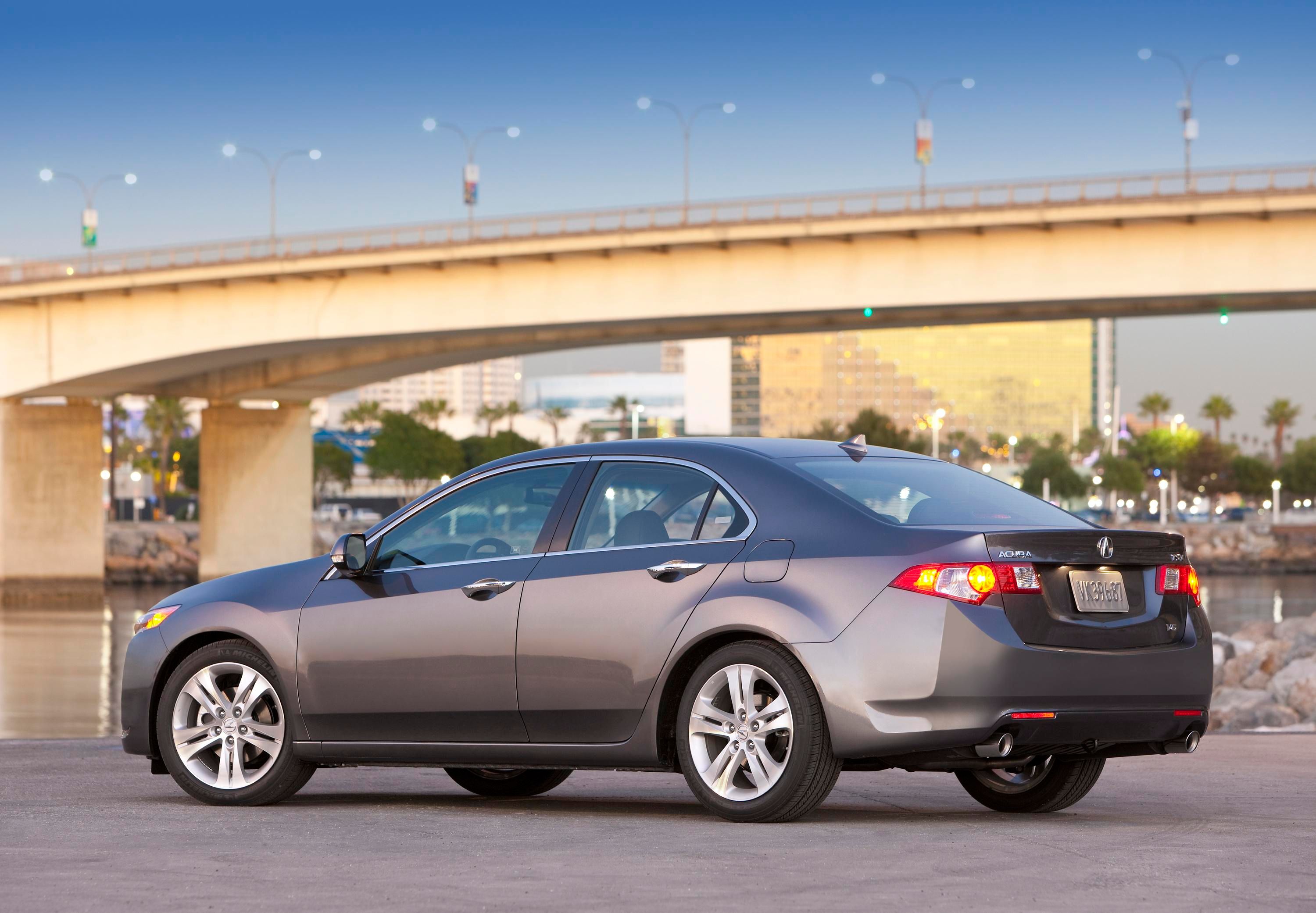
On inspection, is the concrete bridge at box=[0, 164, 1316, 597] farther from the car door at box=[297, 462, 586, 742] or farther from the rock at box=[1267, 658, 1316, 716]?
the car door at box=[297, 462, 586, 742]

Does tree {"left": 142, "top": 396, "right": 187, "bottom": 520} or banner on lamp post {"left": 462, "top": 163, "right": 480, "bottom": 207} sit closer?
banner on lamp post {"left": 462, "top": 163, "right": 480, "bottom": 207}

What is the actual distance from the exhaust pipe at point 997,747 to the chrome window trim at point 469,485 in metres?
1.98

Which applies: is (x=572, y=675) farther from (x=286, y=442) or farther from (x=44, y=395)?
(x=286, y=442)

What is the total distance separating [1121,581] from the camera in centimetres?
680

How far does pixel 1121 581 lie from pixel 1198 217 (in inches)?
1350

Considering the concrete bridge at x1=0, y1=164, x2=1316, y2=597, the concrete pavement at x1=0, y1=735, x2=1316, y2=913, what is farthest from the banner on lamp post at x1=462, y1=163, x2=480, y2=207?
→ the concrete pavement at x1=0, y1=735, x2=1316, y2=913

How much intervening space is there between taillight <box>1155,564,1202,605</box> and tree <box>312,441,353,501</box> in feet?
403

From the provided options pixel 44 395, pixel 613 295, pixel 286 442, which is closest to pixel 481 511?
pixel 613 295

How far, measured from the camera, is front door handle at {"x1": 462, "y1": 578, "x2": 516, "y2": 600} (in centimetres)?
734

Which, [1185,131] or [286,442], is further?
[286,442]

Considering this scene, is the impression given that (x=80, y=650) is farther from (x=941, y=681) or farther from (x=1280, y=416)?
(x=1280, y=416)

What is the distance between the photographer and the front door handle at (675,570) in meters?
6.88

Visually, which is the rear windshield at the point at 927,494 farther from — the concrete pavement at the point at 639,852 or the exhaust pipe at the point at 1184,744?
the concrete pavement at the point at 639,852

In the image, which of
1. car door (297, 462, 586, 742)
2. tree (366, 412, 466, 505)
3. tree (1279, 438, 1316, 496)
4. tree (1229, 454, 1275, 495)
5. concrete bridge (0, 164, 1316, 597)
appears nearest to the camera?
car door (297, 462, 586, 742)
